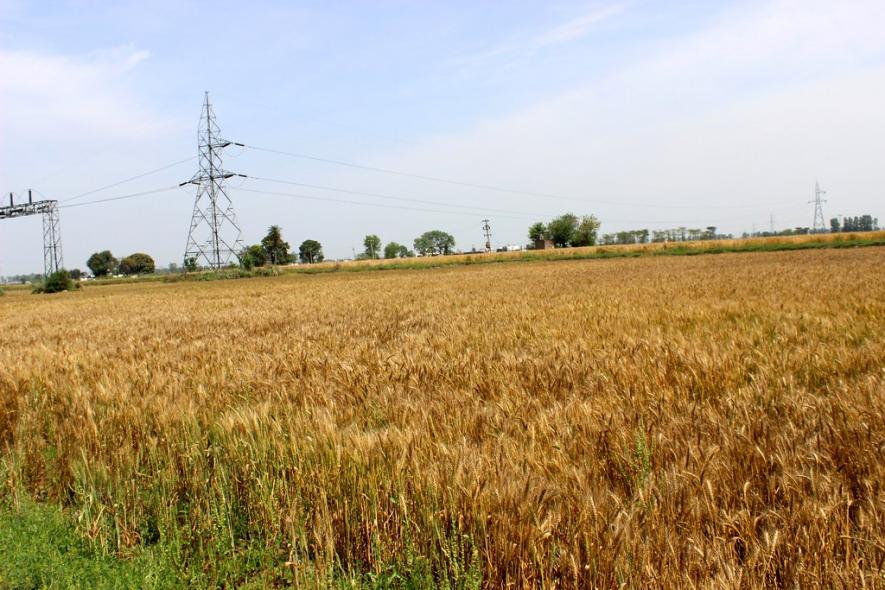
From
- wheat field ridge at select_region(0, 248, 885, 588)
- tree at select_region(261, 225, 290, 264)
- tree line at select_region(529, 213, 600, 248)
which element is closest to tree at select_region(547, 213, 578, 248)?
tree line at select_region(529, 213, 600, 248)

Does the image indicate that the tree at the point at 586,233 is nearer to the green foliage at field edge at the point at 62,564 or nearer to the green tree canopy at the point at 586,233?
the green tree canopy at the point at 586,233

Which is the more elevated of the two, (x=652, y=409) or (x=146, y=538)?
(x=652, y=409)

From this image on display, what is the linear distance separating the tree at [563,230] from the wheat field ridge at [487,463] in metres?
157

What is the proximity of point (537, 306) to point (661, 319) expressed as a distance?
3341mm

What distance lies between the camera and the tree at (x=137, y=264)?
181m

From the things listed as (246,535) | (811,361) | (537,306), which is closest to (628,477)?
(246,535)

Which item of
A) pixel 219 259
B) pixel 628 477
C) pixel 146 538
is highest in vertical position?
pixel 219 259

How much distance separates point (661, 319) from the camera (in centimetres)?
730

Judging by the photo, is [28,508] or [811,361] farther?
[811,361]

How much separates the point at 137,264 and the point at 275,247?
90035mm

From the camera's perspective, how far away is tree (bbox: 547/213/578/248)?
15750cm

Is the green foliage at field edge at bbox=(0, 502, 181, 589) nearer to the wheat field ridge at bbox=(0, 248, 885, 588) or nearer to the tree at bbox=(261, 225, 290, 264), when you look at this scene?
the wheat field ridge at bbox=(0, 248, 885, 588)

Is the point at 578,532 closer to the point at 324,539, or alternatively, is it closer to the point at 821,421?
the point at 324,539

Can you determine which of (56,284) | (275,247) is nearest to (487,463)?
(56,284)
